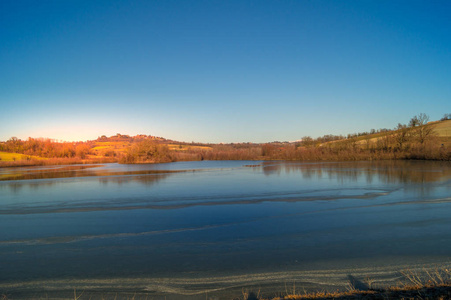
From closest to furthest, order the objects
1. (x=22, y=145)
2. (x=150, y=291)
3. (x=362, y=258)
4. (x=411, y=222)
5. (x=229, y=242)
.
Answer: (x=150, y=291) < (x=362, y=258) < (x=229, y=242) < (x=411, y=222) < (x=22, y=145)

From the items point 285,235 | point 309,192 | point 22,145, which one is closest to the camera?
point 285,235

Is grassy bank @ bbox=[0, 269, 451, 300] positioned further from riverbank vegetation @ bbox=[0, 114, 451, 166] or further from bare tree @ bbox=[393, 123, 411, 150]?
bare tree @ bbox=[393, 123, 411, 150]

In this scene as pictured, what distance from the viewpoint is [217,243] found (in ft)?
20.6

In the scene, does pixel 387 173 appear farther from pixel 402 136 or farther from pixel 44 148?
pixel 44 148

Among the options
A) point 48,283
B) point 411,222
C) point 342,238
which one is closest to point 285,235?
point 342,238

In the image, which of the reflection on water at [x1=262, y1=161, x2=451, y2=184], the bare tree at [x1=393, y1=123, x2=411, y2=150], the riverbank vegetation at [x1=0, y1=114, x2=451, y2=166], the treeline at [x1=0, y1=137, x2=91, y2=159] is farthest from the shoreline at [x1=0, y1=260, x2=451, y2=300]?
the treeline at [x1=0, y1=137, x2=91, y2=159]

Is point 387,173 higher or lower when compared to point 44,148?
lower

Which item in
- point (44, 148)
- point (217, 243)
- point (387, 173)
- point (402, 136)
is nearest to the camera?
point (217, 243)

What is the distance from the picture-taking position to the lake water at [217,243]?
4480mm

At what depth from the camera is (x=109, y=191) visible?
14461mm

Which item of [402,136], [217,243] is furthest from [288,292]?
[402,136]

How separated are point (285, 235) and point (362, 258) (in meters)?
1.87

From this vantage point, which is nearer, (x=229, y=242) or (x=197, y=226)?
(x=229, y=242)

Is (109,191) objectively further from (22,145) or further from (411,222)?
(22,145)
